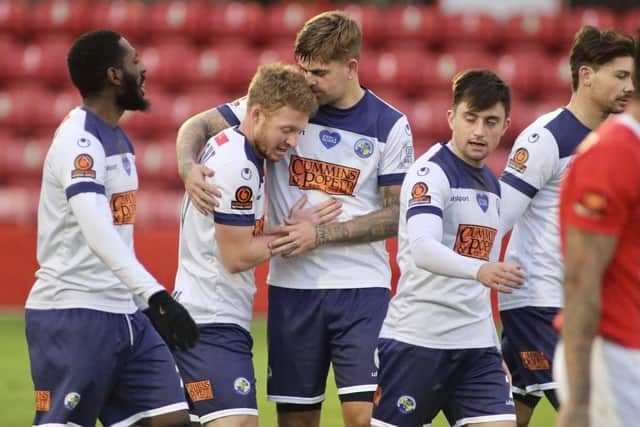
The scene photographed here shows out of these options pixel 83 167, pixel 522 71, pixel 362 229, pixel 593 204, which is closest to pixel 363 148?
pixel 362 229

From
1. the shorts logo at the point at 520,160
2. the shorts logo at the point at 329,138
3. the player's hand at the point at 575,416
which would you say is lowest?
the player's hand at the point at 575,416

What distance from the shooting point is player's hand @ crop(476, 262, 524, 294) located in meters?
3.96

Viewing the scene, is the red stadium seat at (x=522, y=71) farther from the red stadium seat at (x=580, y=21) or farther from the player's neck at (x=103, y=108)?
the player's neck at (x=103, y=108)

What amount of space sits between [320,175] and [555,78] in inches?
376

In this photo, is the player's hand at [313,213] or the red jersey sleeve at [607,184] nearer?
the red jersey sleeve at [607,184]

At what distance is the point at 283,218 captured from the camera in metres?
5.22

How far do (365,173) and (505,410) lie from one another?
1216 mm

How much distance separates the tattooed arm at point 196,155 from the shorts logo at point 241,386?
0.70 m

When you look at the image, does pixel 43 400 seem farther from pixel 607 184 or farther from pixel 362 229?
pixel 607 184

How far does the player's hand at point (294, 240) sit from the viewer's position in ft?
16.2

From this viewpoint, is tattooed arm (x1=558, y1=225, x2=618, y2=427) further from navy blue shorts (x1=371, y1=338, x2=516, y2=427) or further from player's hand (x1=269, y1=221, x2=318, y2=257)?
player's hand (x1=269, y1=221, x2=318, y2=257)

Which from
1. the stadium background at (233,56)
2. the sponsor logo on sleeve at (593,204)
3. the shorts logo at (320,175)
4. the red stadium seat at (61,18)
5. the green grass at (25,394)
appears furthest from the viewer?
the red stadium seat at (61,18)

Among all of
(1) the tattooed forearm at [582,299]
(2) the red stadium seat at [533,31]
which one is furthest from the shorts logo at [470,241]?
(2) the red stadium seat at [533,31]

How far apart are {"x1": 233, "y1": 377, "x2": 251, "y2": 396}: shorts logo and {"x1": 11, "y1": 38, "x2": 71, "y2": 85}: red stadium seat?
1006 cm
